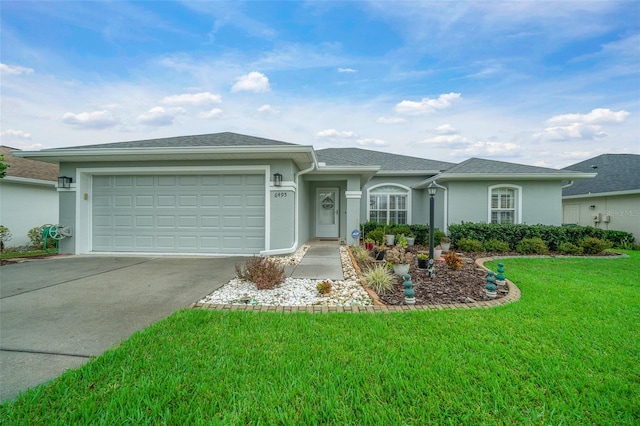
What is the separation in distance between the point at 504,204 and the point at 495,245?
2761mm

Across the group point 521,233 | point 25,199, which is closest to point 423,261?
point 521,233

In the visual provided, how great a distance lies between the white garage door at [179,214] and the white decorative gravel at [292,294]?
289 centimetres

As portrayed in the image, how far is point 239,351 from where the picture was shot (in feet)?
8.52

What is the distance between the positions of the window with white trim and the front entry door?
6365 millimetres

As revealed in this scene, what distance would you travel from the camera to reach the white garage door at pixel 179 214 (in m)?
7.94

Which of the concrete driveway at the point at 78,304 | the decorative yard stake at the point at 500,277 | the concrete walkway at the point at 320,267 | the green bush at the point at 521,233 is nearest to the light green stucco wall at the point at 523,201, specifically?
the green bush at the point at 521,233

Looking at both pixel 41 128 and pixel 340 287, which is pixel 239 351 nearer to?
pixel 340 287

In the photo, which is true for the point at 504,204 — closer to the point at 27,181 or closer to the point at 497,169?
the point at 497,169

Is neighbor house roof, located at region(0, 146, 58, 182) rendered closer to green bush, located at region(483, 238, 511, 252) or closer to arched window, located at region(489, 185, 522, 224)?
green bush, located at region(483, 238, 511, 252)

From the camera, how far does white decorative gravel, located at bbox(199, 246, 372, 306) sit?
4.11m

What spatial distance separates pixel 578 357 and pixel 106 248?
10.5 m

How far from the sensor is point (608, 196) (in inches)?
526

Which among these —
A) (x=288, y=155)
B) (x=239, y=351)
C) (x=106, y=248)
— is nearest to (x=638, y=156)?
(x=288, y=155)

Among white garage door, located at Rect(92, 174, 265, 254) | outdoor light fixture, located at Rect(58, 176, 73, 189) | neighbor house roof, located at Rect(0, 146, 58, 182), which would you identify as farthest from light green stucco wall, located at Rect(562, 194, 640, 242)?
neighbor house roof, located at Rect(0, 146, 58, 182)
